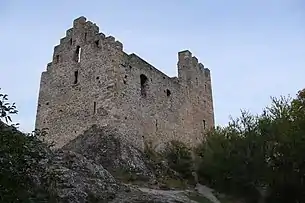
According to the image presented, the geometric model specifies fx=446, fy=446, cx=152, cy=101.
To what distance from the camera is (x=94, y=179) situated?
20938mm

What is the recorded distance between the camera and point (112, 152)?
27125 millimetres

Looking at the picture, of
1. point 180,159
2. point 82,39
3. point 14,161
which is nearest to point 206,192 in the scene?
point 180,159

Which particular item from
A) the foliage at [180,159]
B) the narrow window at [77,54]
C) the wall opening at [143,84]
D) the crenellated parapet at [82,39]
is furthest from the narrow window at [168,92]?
the narrow window at [77,54]

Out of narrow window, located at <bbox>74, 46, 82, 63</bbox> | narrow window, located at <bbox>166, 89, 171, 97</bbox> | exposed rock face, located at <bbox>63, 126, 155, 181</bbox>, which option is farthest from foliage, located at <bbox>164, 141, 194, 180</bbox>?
narrow window, located at <bbox>74, 46, 82, 63</bbox>

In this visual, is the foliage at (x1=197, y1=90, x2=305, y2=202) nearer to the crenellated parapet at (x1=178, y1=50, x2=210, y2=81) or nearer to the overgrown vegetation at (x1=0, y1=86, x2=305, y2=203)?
the overgrown vegetation at (x1=0, y1=86, x2=305, y2=203)

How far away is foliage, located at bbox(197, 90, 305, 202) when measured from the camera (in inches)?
962

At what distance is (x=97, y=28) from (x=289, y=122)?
15332 mm

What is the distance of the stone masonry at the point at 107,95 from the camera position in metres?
29.8

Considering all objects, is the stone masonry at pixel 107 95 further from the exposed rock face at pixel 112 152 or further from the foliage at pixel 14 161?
the foliage at pixel 14 161

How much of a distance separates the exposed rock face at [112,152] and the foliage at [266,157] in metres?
4.55

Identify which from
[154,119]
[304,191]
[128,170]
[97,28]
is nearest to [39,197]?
[128,170]

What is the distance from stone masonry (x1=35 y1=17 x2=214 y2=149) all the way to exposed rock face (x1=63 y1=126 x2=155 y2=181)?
685 mm

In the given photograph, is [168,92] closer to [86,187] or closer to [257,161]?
[257,161]

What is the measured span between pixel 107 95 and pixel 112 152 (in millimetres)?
4375
